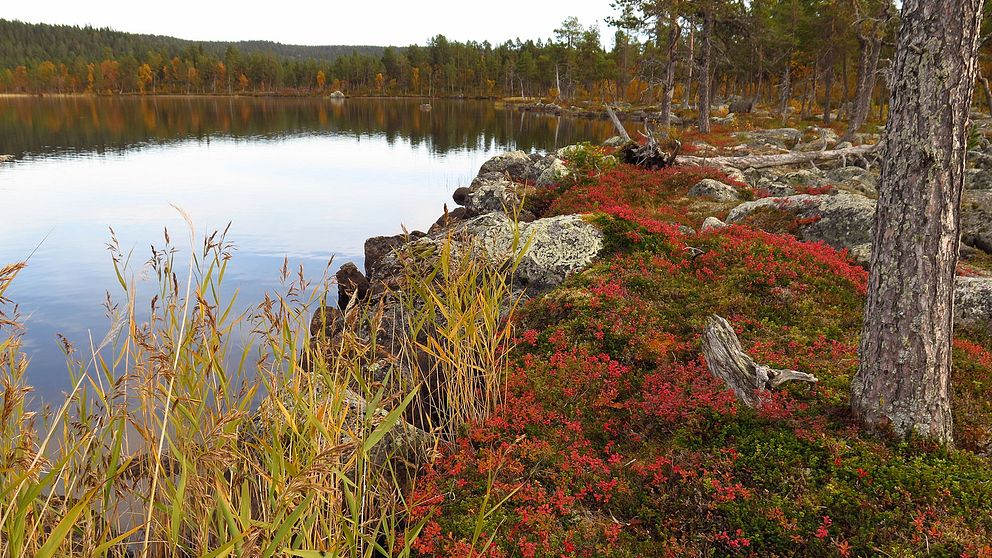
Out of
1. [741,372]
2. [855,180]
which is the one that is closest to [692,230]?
[741,372]

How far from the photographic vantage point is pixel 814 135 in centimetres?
3912

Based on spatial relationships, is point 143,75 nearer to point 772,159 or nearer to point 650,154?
point 650,154

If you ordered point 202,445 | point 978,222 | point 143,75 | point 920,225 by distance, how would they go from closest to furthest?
1. point 202,445
2. point 920,225
3. point 978,222
4. point 143,75

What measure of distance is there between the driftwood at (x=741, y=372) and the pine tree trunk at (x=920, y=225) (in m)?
0.85

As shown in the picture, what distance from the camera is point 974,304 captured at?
28.0 feet

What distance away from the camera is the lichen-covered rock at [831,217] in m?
11.9

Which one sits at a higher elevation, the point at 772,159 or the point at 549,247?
the point at 772,159

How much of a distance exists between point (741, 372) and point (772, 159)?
71.0ft

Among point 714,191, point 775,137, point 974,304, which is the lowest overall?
point 974,304

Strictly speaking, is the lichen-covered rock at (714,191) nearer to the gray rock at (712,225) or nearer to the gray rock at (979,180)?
the gray rock at (712,225)

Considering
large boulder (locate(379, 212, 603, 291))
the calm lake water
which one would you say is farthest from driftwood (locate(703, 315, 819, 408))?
the calm lake water

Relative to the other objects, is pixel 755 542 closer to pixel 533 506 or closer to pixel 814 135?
pixel 533 506

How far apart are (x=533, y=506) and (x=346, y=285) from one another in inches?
362

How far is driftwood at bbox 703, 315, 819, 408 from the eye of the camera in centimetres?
633
